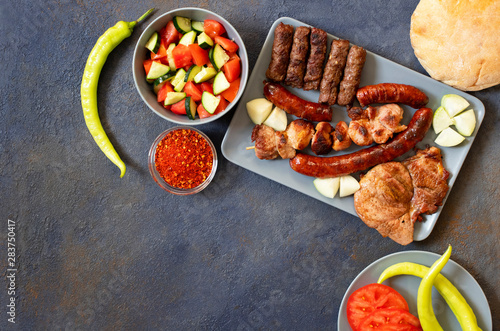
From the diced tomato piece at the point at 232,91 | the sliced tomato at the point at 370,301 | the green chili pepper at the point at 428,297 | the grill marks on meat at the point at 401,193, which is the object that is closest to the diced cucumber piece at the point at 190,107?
the diced tomato piece at the point at 232,91

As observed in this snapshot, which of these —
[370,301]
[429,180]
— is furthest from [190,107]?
[370,301]

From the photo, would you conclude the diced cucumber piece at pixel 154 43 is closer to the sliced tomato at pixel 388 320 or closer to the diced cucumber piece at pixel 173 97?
the diced cucumber piece at pixel 173 97

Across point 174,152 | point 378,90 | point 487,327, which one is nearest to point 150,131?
point 174,152

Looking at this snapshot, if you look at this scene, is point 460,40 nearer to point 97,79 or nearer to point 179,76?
point 179,76

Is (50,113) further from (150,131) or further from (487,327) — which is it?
(487,327)

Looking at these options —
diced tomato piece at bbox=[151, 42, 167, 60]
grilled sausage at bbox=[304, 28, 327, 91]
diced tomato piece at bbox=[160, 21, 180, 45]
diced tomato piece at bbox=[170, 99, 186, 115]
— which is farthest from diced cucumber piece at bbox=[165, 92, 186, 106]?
grilled sausage at bbox=[304, 28, 327, 91]

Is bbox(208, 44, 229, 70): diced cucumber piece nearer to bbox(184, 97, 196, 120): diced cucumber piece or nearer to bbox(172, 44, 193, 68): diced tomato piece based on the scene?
bbox(172, 44, 193, 68): diced tomato piece

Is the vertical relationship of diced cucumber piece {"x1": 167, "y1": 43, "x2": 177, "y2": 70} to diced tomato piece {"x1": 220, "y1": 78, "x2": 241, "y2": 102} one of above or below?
above
